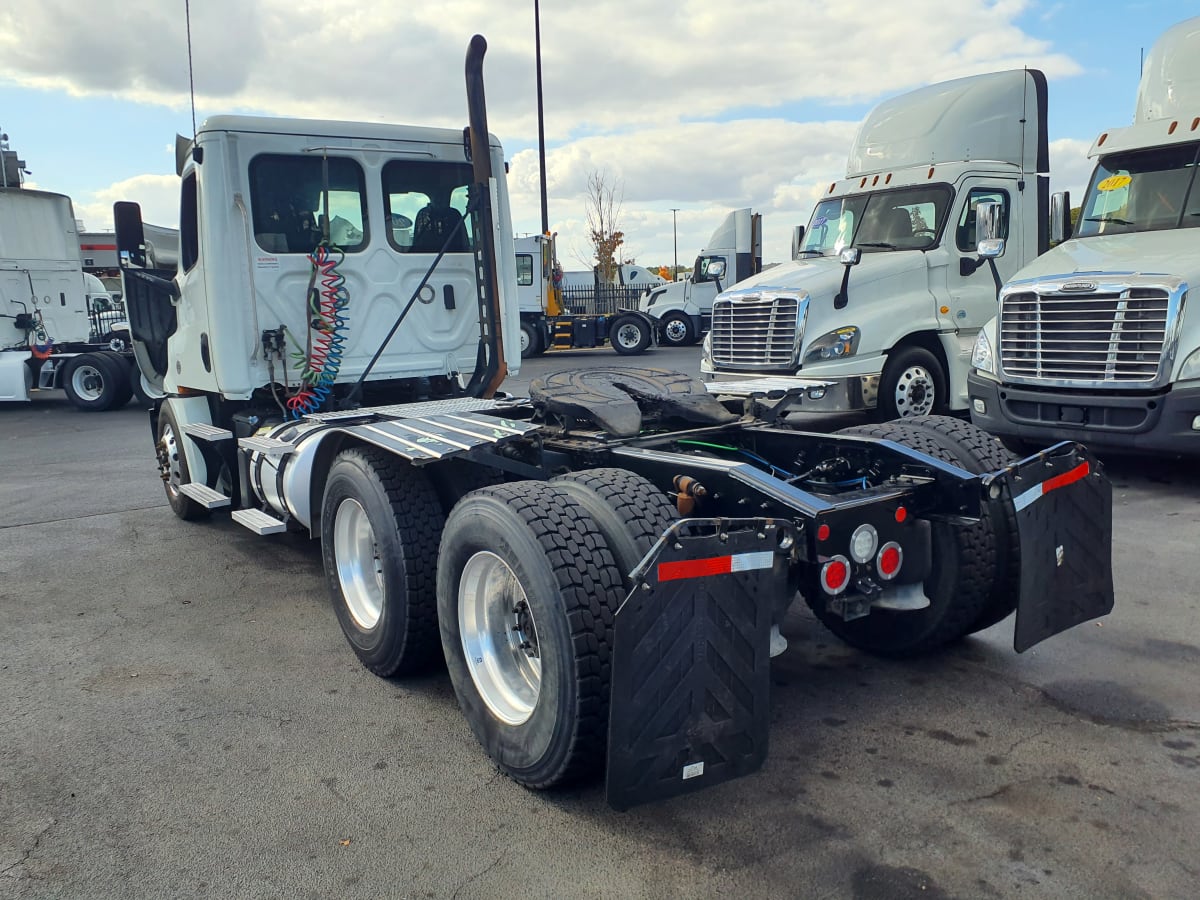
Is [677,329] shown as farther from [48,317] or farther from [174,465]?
[174,465]

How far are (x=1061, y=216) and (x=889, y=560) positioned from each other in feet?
23.3

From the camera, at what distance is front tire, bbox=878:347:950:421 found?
9820mm

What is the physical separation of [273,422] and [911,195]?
728 centimetres

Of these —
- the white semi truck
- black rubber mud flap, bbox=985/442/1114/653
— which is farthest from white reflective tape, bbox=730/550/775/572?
the white semi truck

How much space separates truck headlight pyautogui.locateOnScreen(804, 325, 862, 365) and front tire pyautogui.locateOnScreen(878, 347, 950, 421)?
0.47 meters

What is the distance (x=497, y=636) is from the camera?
360 cm

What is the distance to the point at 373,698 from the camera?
409 centimetres

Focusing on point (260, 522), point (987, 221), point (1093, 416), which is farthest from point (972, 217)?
point (260, 522)

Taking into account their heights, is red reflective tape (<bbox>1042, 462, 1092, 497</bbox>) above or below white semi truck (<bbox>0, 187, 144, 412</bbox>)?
below

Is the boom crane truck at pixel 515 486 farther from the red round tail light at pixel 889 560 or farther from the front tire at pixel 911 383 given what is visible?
the front tire at pixel 911 383

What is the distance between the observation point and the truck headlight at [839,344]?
9609mm

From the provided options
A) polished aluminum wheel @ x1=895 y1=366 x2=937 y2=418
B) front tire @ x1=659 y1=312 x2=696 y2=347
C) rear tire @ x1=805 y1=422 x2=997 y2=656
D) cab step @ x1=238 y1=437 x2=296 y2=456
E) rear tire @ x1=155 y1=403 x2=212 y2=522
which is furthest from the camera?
front tire @ x1=659 y1=312 x2=696 y2=347

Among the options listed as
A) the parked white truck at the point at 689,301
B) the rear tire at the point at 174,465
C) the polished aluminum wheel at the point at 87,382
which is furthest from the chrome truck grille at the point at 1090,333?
the parked white truck at the point at 689,301

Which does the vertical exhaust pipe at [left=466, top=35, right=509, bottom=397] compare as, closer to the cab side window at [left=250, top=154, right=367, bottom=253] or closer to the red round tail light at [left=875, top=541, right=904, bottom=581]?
the cab side window at [left=250, top=154, right=367, bottom=253]
